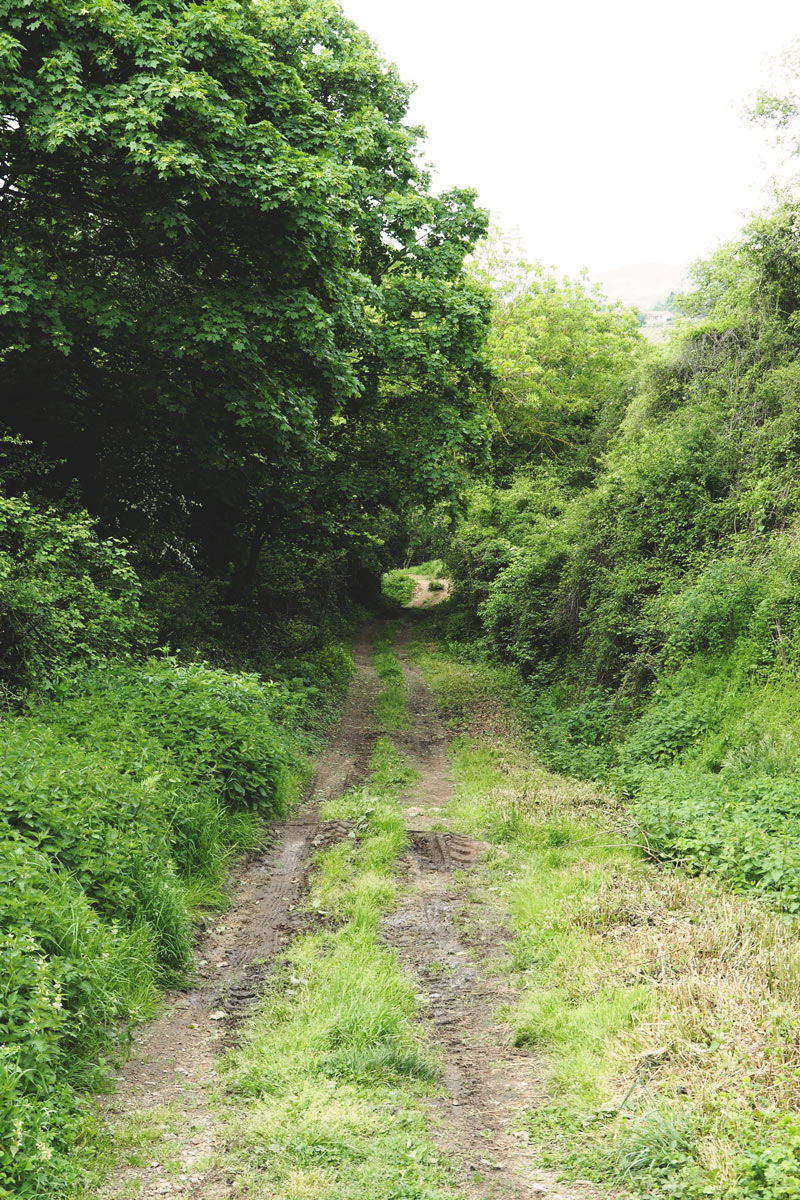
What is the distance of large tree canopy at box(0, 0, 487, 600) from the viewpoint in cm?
878

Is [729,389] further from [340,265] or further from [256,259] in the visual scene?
[256,259]

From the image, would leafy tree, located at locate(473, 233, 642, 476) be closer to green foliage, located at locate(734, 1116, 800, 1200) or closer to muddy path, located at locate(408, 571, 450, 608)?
muddy path, located at locate(408, 571, 450, 608)

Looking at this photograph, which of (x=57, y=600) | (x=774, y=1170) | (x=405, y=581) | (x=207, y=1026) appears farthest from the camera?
(x=405, y=581)

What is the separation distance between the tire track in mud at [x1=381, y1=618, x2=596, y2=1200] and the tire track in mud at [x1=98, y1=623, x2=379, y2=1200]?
1090 millimetres

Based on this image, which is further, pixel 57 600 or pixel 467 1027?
pixel 57 600

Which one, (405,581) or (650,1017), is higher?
(405,581)

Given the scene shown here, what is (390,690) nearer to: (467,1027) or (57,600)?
(57,600)

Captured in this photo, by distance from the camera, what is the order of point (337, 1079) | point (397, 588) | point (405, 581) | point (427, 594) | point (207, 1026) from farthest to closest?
point (405, 581) < point (397, 588) < point (427, 594) < point (207, 1026) < point (337, 1079)

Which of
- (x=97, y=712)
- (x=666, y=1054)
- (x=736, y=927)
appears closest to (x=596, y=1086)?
(x=666, y=1054)

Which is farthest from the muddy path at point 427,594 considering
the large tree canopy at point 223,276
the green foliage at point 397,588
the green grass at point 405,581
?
the large tree canopy at point 223,276

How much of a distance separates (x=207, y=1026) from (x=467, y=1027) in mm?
1794

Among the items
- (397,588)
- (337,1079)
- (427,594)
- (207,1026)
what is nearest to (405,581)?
(397,588)

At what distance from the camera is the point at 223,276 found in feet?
36.3

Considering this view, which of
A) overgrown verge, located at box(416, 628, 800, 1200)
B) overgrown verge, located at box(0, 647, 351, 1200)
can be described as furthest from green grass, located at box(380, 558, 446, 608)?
overgrown verge, located at box(416, 628, 800, 1200)
